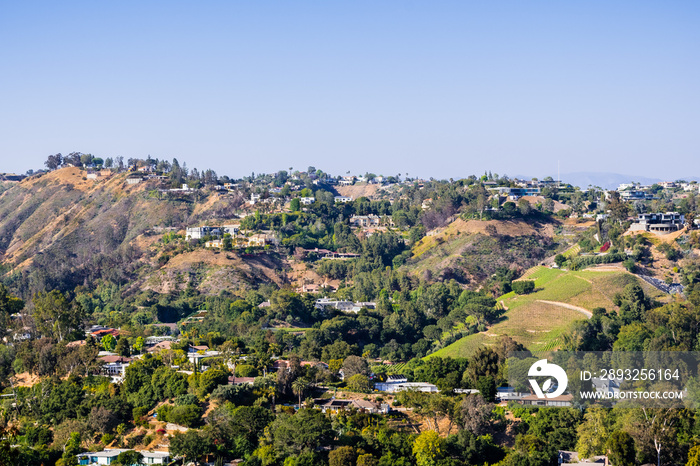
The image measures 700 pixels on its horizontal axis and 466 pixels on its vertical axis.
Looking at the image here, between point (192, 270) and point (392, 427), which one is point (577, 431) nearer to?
point (392, 427)


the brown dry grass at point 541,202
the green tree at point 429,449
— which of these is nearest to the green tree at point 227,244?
the brown dry grass at point 541,202

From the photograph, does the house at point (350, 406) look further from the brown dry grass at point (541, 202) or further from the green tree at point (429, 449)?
the brown dry grass at point (541, 202)

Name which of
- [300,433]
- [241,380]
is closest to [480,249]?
[241,380]

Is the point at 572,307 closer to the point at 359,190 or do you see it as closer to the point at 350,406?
the point at 350,406

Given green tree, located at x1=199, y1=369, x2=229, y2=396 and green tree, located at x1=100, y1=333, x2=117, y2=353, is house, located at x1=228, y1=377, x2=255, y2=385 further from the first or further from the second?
green tree, located at x1=100, y1=333, x2=117, y2=353

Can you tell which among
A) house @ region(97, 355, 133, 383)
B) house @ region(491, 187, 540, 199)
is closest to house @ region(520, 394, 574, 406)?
house @ region(97, 355, 133, 383)
